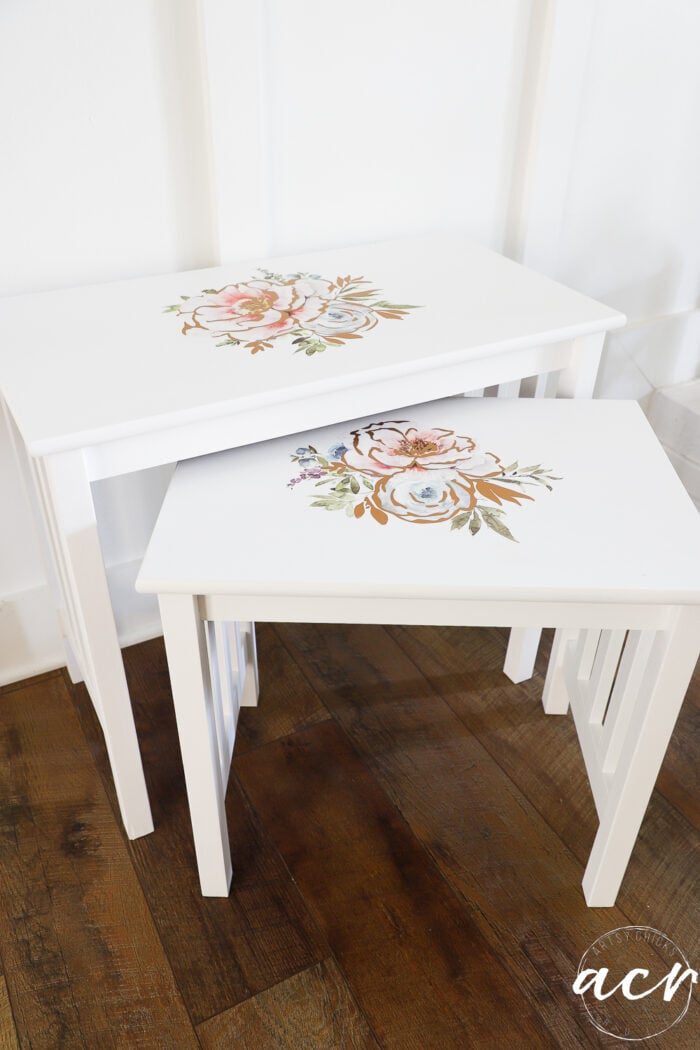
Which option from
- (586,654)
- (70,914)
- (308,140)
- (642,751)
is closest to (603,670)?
(586,654)

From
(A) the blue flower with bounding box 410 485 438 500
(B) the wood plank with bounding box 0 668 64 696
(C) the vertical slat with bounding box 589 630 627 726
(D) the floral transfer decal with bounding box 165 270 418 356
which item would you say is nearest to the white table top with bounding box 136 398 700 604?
(A) the blue flower with bounding box 410 485 438 500

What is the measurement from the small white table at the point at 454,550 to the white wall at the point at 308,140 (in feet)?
1.34

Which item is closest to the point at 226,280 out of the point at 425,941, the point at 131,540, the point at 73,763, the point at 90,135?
the point at 90,135

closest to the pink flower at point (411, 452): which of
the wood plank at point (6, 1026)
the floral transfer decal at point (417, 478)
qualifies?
the floral transfer decal at point (417, 478)

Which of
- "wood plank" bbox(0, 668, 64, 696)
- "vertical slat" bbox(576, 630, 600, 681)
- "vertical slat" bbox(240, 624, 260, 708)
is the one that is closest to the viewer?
"vertical slat" bbox(576, 630, 600, 681)

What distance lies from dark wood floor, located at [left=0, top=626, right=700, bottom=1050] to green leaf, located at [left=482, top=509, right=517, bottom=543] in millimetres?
516

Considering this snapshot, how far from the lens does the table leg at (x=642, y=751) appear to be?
33.7 inches

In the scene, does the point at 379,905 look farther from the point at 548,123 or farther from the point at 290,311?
the point at 548,123

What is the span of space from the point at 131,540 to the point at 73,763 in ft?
1.19

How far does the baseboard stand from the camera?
1357 millimetres

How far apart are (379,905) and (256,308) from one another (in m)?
0.78

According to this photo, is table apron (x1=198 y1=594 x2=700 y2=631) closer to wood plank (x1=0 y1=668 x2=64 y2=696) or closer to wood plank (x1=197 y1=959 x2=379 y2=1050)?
wood plank (x1=197 y1=959 x2=379 y2=1050)

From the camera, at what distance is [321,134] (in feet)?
4.02

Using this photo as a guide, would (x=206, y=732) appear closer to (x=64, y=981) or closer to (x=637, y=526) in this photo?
(x=64, y=981)
